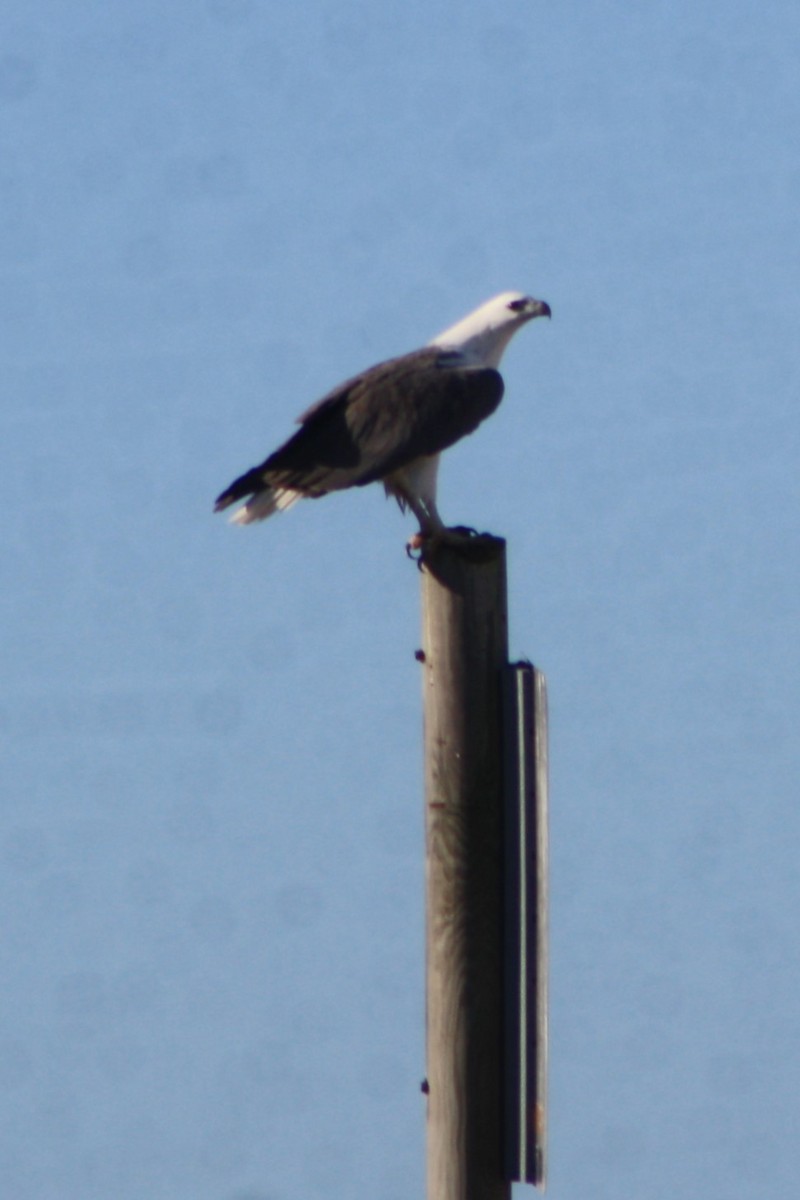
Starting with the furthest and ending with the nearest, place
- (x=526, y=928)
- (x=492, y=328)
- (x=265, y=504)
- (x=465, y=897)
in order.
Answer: (x=492, y=328) < (x=265, y=504) < (x=465, y=897) < (x=526, y=928)

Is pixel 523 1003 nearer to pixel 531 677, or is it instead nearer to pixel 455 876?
pixel 455 876

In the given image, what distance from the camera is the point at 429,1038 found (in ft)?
14.2

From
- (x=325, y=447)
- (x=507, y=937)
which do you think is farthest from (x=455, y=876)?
(x=325, y=447)

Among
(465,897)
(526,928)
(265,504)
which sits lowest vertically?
(526,928)

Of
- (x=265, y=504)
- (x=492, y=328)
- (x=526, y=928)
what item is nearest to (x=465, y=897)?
(x=526, y=928)

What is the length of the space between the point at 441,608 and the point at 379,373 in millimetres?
2958

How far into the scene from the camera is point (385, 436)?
6883mm

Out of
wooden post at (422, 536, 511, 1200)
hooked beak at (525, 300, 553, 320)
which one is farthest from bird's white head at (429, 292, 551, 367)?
wooden post at (422, 536, 511, 1200)

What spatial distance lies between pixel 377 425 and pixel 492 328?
1246 millimetres

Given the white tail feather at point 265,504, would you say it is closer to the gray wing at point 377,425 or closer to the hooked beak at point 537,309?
the gray wing at point 377,425

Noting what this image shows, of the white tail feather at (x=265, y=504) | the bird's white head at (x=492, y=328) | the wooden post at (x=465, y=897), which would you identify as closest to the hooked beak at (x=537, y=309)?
the bird's white head at (x=492, y=328)

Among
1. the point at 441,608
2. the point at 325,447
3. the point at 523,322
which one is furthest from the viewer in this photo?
the point at 523,322

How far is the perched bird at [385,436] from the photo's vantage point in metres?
6.72

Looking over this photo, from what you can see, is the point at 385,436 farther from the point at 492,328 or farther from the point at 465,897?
the point at 465,897
